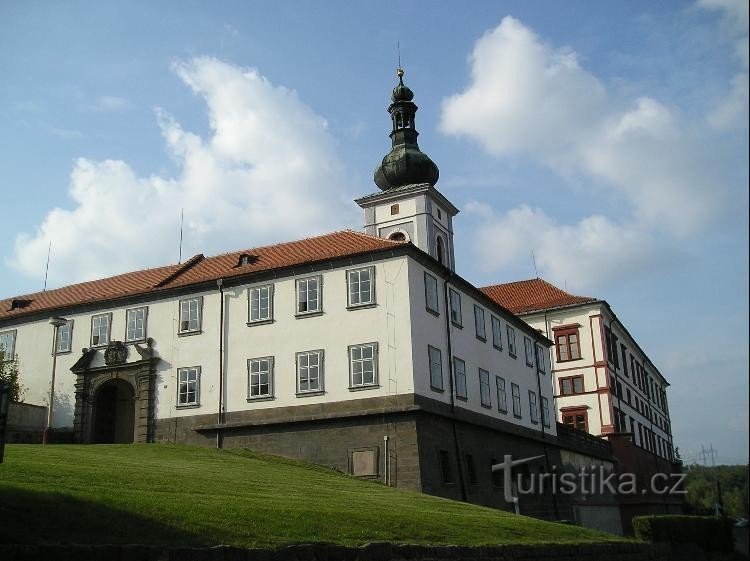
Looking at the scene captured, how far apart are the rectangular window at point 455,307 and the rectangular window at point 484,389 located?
3.36m

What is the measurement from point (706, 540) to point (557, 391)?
30785 mm

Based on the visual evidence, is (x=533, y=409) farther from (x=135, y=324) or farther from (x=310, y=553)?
(x=310, y=553)

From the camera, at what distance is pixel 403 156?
55.9 m

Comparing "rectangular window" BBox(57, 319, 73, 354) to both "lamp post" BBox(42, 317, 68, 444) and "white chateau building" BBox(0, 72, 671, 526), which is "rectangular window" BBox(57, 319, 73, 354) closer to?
"white chateau building" BBox(0, 72, 671, 526)

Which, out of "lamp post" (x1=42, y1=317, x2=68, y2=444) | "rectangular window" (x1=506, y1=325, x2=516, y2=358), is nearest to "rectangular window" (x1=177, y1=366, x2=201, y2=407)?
"lamp post" (x1=42, y1=317, x2=68, y2=444)

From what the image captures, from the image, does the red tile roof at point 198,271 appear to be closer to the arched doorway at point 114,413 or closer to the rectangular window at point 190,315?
→ the rectangular window at point 190,315

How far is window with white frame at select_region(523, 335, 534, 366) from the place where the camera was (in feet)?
162

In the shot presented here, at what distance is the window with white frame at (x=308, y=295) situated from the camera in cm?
3616

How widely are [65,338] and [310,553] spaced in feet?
105

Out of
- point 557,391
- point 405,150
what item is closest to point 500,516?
point 405,150

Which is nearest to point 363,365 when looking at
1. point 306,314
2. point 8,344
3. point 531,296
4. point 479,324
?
point 306,314

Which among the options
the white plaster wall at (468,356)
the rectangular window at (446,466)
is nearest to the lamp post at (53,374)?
the white plaster wall at (468,356)

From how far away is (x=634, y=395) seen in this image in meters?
73.3

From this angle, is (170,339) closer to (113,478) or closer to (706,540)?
(113,478)
